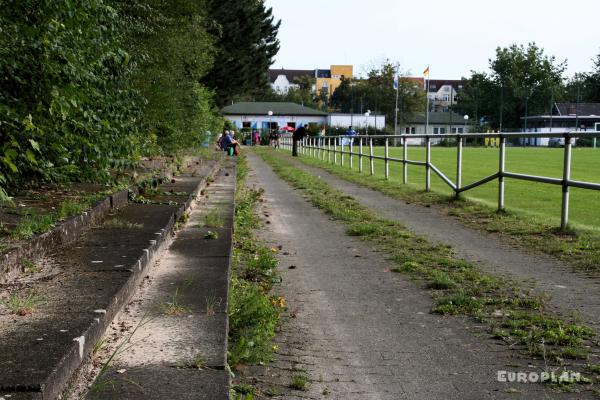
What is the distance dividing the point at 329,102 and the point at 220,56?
10133 cm

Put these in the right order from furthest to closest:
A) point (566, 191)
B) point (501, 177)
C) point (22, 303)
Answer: point (501, 177)
point (566, 191)
point (22, 303)

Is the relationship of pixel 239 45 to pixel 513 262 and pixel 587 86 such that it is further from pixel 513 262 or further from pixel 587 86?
pixel 587 86

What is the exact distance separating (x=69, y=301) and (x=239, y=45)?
40646 millimetres

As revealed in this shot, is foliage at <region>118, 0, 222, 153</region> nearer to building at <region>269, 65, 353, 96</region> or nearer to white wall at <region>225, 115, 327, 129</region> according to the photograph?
white wall at <region>225, 115, 327, 129</region>

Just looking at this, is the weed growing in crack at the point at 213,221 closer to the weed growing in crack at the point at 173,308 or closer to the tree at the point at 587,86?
the weed growing in crack at the point at 173,308

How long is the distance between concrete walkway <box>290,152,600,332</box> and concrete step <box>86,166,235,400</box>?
2253 mm

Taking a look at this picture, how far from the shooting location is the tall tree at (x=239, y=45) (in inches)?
1547

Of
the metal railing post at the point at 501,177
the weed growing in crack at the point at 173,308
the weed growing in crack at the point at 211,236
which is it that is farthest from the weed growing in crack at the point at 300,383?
the metal railing post at the point at 501,177

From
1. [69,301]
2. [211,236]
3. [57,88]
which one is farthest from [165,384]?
[211,236]

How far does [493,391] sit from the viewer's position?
3158 millimetres

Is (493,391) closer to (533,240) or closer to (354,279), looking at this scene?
(354,279)

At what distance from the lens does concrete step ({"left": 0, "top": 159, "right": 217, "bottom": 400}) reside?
2469mm

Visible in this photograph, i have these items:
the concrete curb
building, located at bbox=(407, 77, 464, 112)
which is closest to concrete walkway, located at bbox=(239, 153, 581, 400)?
the concrete curb

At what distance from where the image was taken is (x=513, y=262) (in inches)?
249
